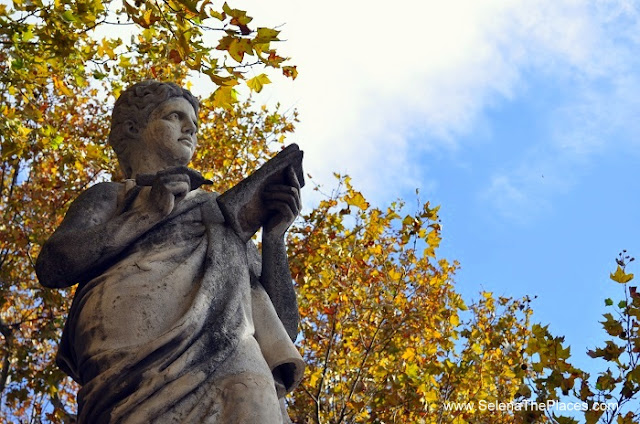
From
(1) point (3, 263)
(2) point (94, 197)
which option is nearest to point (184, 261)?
(2) point (94, 197)

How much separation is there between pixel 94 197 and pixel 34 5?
13.5 feet

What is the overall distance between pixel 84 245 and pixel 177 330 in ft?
2.34

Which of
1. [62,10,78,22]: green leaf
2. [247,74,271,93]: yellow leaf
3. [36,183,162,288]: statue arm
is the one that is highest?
[62,10,78,22]: green leaf

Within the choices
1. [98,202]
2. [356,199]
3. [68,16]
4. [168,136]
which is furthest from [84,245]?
[356,199]

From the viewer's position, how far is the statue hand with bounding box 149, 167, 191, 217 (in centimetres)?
488

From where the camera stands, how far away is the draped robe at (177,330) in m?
4.28

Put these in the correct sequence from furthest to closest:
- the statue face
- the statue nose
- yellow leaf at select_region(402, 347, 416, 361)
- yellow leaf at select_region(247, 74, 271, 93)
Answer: yellow leaf at select_region(402, 347, 416, 361), yellow leaf at select_region(247, 74, 271, 93), the statue nose, the statue face

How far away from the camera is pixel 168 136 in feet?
17.7

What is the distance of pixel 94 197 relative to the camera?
5.11 m

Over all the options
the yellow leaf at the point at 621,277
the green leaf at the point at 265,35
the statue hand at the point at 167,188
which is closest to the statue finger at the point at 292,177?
the statue hand at the point at 167,188

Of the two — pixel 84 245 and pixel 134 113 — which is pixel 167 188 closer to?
pixel 84 245

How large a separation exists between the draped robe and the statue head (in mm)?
538

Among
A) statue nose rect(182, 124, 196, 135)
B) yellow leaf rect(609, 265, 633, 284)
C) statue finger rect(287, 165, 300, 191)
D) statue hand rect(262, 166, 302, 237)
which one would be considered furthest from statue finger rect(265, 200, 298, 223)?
yellow leaf rect(609, 265, 633, 284)

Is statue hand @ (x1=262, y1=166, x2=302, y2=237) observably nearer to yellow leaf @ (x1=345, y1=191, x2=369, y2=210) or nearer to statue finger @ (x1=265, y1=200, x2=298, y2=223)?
statue finger @ (x1=265, y1=200, x2=298, y2=223)
